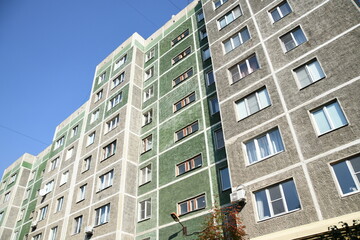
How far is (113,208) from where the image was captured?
2048 cm

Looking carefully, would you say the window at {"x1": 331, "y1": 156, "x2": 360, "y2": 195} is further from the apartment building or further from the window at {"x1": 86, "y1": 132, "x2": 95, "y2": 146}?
the window at {"x1": 86, "y1": 132, "x2": 95, "y2": 146}

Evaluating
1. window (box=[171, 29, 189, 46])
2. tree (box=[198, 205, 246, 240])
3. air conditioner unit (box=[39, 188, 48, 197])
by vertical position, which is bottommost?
tree (box=[198, 205, 246, 240])

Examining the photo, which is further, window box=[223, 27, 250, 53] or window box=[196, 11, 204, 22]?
window box=[196, 11, 204, 22]

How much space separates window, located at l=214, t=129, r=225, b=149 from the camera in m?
18.8

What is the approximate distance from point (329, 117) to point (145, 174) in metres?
14.0

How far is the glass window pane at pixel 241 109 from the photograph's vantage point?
A: 17.3m

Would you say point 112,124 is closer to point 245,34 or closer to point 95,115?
point 95,115

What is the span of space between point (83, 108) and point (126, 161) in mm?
15922

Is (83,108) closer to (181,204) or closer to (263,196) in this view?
(181,204)

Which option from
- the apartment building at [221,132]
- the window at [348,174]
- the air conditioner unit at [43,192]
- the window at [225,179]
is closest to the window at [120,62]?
the apartment building at [221,132]

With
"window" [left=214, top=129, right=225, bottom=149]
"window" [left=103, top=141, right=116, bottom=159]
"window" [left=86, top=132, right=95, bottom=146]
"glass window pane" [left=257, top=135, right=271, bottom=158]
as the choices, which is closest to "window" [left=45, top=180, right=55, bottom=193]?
"window" [left=86, top=132, right=95, bottom=146]

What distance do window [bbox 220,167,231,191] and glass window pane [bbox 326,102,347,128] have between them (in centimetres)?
662

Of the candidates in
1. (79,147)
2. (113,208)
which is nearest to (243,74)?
(113,208)

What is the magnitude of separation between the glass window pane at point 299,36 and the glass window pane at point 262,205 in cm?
920
